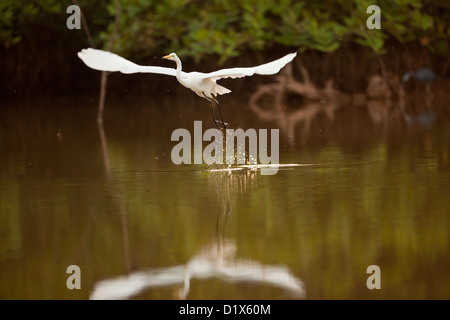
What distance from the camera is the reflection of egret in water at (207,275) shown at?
6465mm

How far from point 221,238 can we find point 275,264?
3.45 ft

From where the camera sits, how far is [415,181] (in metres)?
10.8

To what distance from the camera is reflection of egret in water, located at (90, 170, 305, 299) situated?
646 centimetres

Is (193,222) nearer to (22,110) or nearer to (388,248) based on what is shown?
(388,248)

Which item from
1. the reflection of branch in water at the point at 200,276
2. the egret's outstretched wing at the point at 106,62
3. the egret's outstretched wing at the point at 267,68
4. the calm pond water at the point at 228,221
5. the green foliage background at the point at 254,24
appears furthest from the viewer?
the green foliage background at the point at 254,24

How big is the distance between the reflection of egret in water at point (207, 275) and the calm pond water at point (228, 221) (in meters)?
0.01

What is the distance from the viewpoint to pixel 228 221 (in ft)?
28.8

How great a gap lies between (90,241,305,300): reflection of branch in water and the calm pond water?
12 mm

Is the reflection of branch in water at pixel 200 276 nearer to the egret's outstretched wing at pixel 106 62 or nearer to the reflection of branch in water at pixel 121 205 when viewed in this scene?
the reflection of branch in water at pixel 121 205

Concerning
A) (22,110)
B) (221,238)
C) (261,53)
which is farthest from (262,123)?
(221,238)

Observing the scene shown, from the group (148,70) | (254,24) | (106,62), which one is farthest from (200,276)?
(254,24)

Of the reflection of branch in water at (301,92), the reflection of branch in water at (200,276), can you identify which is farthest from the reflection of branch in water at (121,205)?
the reflection of branch in water at (301,92)

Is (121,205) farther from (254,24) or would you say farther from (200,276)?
(254,24)

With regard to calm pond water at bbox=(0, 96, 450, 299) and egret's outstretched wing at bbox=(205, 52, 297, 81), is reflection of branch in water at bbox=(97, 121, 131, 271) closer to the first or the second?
calm pond water at bbox=(0, 96, 450, 299)
